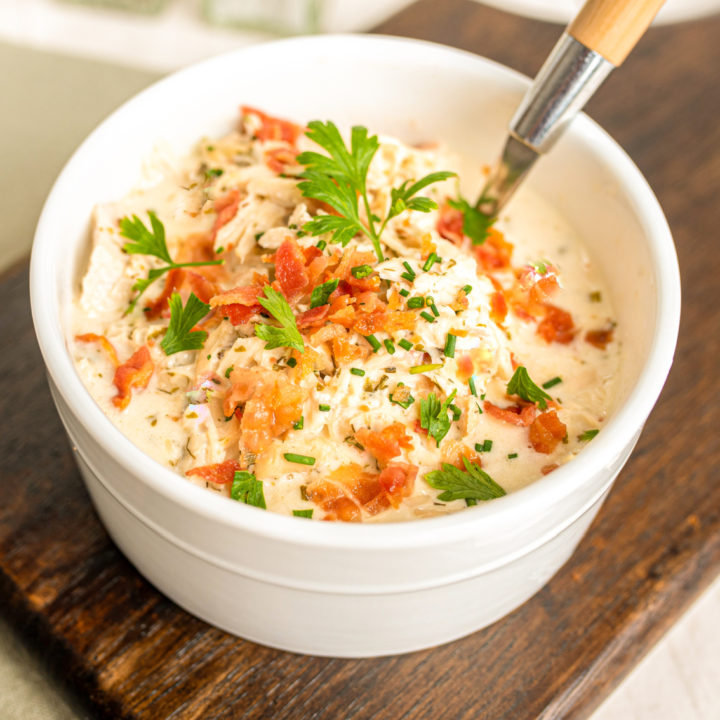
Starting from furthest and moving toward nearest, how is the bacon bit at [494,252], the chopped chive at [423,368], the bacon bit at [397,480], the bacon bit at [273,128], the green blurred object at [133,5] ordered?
the green blurred object at [133,5]
the bacon bit at [273,128]
the bacon bit at [494,252]
the chopped chive at [423,368]
the bacon bit at [397,480]

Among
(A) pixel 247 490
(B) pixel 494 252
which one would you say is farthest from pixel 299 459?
(B) pixel 494 252

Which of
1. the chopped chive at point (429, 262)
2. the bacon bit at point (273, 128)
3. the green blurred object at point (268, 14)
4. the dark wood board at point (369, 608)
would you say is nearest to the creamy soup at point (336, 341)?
the chopped chive at point (429, 262)

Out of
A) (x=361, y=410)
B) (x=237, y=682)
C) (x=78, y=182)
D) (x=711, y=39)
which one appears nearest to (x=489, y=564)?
(x=361, y=410)

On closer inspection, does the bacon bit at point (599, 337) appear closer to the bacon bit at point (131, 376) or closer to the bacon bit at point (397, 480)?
the bacon bit at point (397, 480)

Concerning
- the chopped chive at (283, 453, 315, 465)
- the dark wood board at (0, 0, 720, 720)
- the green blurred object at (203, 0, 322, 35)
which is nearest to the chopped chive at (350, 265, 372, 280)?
the chopped chive at (283, 453, 315, 465)

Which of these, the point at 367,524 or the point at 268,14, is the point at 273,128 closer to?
the point at 367,524

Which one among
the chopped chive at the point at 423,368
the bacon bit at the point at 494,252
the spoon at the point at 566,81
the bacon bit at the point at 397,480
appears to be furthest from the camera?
the bacon bit at the point at 494,252
